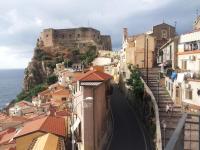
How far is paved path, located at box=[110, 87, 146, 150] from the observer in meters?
31.0

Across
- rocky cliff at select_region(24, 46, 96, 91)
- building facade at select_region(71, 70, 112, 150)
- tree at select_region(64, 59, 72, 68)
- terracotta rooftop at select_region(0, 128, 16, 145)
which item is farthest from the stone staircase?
rocky cliff at select_region(24, 46, 96, 91)

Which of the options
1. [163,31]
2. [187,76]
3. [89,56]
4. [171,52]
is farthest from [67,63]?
[187,76]

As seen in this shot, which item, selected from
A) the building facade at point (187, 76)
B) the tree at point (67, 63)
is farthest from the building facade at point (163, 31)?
the tree at point (67, 63)

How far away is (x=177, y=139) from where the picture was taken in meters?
3.65

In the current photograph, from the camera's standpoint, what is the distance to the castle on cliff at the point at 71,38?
4422 inches

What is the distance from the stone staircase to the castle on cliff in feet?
196

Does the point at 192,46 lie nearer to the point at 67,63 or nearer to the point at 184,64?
the point at 184,64

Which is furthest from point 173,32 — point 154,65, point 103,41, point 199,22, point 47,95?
point 103,41

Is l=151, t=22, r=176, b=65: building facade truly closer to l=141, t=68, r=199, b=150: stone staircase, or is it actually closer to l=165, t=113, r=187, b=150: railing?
l=141, t=68, r=199, b=150: stone staircase

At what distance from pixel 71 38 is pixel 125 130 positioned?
8076 cm

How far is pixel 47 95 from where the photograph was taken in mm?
69188

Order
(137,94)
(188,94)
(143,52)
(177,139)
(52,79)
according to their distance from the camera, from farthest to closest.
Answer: (52,79) < (143,52) < (137,94) < (188,94) < (177,139)

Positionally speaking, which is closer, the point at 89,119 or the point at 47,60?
the point at 89,119

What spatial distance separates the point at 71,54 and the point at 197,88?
241 feet
